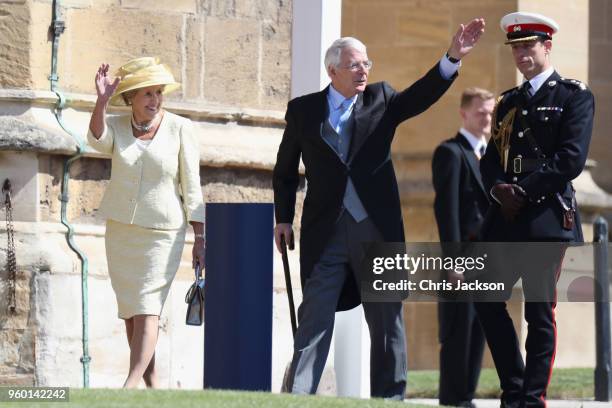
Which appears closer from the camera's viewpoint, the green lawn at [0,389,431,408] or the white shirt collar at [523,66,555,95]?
the green lawn at [0,389,431,408]

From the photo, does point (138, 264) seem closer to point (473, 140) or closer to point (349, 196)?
point (349, 196)

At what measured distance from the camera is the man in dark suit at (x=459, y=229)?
11492 mm

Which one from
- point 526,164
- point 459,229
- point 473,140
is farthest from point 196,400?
point 473,140

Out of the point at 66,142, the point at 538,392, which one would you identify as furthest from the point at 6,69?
the point at 538,392

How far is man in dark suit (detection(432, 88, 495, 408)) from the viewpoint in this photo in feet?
37.7

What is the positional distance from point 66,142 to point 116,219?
109cm

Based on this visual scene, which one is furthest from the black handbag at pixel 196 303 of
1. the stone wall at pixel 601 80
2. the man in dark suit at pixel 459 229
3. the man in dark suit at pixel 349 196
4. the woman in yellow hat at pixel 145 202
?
the stone wall at pixel 601 80

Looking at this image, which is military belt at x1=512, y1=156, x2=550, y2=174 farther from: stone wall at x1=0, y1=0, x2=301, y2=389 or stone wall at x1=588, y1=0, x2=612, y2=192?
stone wall at x1=588, y1=0, x2=612, y2=192

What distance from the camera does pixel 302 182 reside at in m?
11.7

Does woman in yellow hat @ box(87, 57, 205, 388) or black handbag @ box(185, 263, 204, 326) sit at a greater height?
woman in yellow hat @ box(87, 57, 205, 388)

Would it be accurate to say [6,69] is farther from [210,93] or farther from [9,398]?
[9,398]

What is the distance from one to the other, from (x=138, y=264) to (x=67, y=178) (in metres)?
1.20

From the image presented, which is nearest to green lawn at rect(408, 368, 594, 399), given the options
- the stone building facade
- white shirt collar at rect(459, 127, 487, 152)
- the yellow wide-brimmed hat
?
white shirt collar at rect(459, 127, 487, 152)

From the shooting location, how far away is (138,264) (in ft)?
31.6
